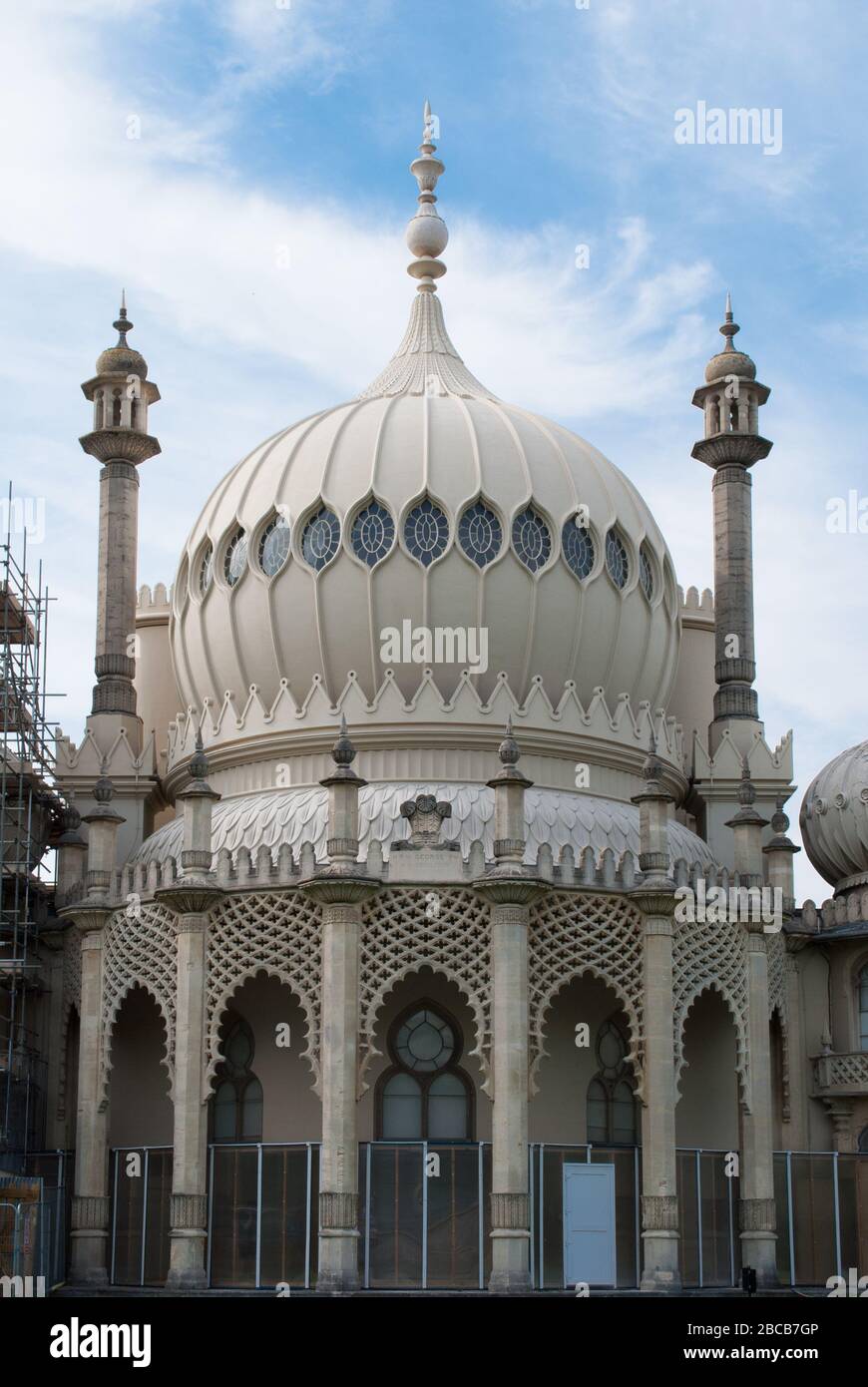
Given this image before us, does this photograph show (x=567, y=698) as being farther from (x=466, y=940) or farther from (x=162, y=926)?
(x=162, y=926)

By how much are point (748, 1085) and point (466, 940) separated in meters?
4.85

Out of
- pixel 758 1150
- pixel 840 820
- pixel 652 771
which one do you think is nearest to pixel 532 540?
pixel 652 771

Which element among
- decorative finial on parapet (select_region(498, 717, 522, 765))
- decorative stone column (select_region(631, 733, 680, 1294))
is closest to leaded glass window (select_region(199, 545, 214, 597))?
decorative finial on parapet (select_region(498, 717, 522, 765))

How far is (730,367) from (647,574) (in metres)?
5.48

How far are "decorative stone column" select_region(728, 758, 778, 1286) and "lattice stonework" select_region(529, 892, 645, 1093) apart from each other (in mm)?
2050

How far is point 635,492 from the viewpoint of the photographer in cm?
3469

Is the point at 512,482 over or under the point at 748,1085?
over

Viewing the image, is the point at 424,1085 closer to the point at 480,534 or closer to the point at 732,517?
the point at 480,534

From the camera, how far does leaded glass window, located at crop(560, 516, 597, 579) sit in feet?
106

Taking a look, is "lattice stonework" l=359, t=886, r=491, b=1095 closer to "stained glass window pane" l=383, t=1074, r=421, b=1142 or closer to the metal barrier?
"stained glass window pane" l=383, t=1074, r=421, b=1142

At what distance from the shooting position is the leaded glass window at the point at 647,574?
33.5 metres
